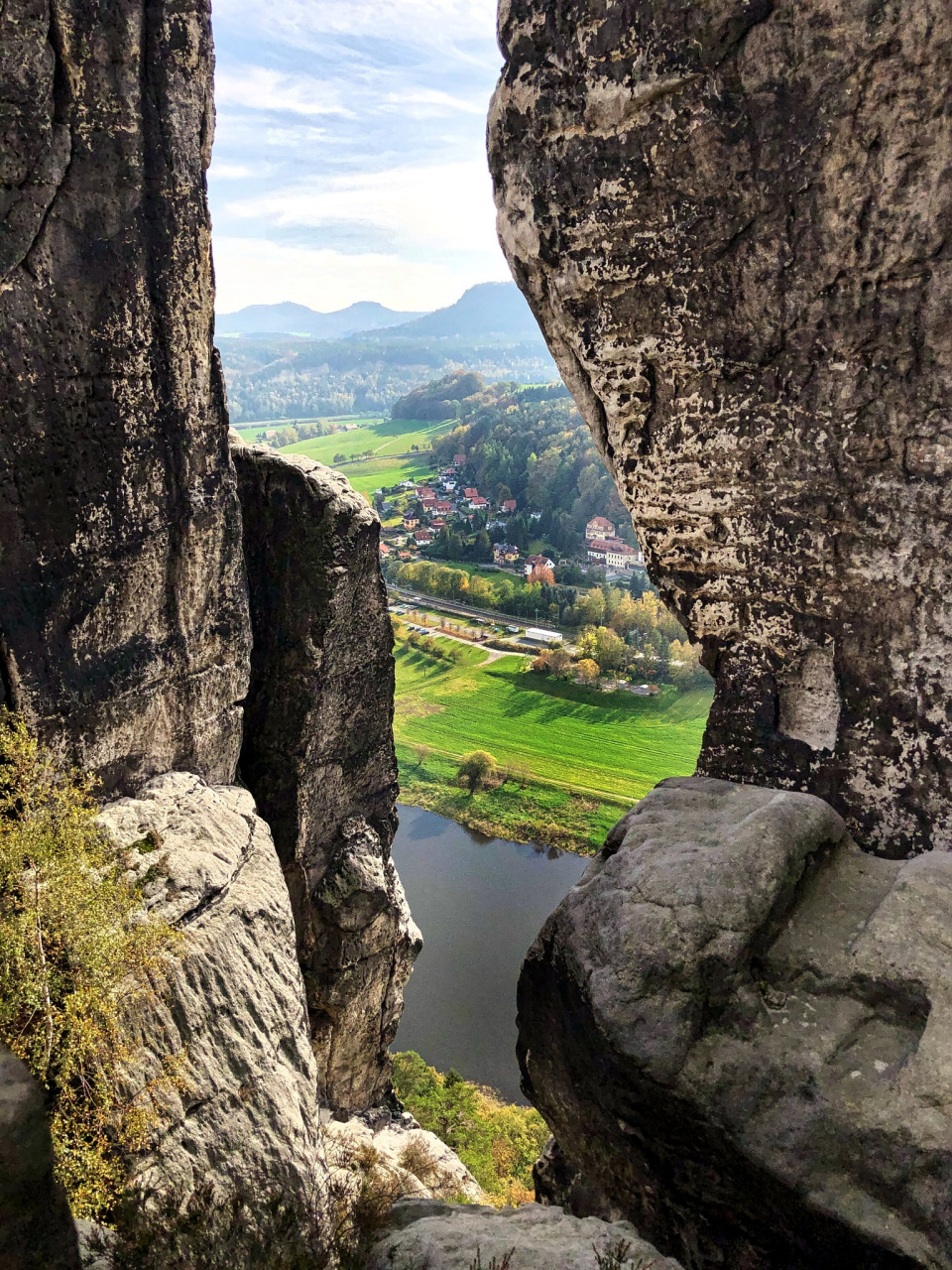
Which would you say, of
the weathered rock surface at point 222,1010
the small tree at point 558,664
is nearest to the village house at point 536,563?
the small tree at point 558,664

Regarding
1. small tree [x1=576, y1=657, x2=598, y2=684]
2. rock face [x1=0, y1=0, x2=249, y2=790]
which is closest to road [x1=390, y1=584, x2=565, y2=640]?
small tree [x1=576, y1=657, x2=598, y2=684]

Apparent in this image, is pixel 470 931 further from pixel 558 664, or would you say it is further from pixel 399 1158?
pixel 558 664

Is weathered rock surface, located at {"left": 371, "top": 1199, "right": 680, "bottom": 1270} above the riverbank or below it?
above

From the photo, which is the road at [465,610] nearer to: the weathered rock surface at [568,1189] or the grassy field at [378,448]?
the grassy field at [378,448]

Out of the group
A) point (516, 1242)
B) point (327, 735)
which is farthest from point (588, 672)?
point (516, 1242)

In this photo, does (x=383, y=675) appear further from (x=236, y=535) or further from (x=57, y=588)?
(x=57, y=588)

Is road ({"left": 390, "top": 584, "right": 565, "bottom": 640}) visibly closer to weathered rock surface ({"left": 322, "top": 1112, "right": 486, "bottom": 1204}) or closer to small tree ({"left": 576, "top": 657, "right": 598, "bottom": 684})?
small tree ({"left": 576, "top": 657, "right": 598, "bottom": 684})
